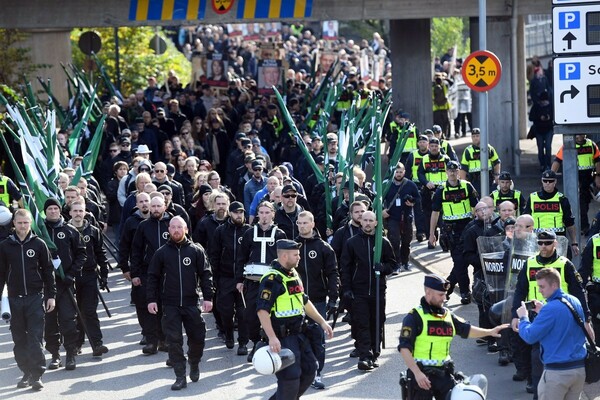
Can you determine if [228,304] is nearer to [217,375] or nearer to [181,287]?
[217,375]

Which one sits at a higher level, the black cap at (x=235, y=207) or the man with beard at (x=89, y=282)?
the black cap at (x=235, y=207)

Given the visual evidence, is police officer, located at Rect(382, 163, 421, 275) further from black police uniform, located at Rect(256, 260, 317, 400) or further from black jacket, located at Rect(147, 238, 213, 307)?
black police uniform, located at Rect(256, 260, 317, 400)

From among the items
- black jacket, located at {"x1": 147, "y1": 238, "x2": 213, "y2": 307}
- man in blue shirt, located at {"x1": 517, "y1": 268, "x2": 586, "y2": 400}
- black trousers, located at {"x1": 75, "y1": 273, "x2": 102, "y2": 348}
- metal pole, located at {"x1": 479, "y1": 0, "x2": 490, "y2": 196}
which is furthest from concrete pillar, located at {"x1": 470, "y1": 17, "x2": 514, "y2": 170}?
man in blue shirt, located at {"x1": 517, "y1": 268, "x2": 586, "y2": 400}

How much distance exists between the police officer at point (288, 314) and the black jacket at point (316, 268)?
2.17 metres

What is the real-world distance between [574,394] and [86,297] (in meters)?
6.17

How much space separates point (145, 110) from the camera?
97.8ft

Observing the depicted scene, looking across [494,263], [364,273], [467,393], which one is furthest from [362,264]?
[467,393]

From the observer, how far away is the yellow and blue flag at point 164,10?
94.6 ft

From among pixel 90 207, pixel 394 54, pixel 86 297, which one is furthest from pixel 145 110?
pixel 86 297

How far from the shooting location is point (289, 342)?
473 inches

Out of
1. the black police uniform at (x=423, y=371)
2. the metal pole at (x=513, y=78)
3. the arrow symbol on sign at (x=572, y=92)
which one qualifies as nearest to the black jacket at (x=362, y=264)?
the arrow symbol on sign at (x=572, y=92)

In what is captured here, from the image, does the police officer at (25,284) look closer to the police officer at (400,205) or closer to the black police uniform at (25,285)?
the black police uniform at (25,285)

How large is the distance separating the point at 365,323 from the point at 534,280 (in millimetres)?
2377

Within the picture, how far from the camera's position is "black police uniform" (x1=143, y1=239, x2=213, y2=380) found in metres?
14.1
